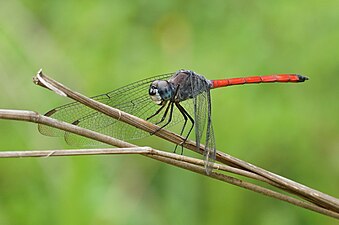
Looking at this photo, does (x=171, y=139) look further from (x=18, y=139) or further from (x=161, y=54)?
(x=161, y=54)

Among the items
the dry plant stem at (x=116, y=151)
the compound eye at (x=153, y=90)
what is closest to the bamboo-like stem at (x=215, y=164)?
the dry plant stem at (x=116, y=151)

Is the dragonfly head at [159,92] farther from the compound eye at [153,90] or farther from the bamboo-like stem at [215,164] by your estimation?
the bamboo-like stem at [215,164]

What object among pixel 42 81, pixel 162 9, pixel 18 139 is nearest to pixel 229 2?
pixel 162 9

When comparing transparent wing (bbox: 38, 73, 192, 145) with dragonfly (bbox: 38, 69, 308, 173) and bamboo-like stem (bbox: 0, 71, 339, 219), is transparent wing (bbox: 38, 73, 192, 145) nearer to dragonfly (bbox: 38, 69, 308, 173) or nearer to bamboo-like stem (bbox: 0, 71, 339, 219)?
dragonfly (bbox: 38, 69, 308, 173)

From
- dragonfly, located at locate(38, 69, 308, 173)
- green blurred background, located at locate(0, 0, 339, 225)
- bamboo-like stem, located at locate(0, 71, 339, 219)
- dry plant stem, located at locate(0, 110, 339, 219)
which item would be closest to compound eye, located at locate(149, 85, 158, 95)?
dragonfly, located at locate(38, 69, 308, 173)

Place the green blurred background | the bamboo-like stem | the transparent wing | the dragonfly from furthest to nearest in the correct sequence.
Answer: the green blurred background, the dragonfly, the transparent wing, the bamboo-like stem
